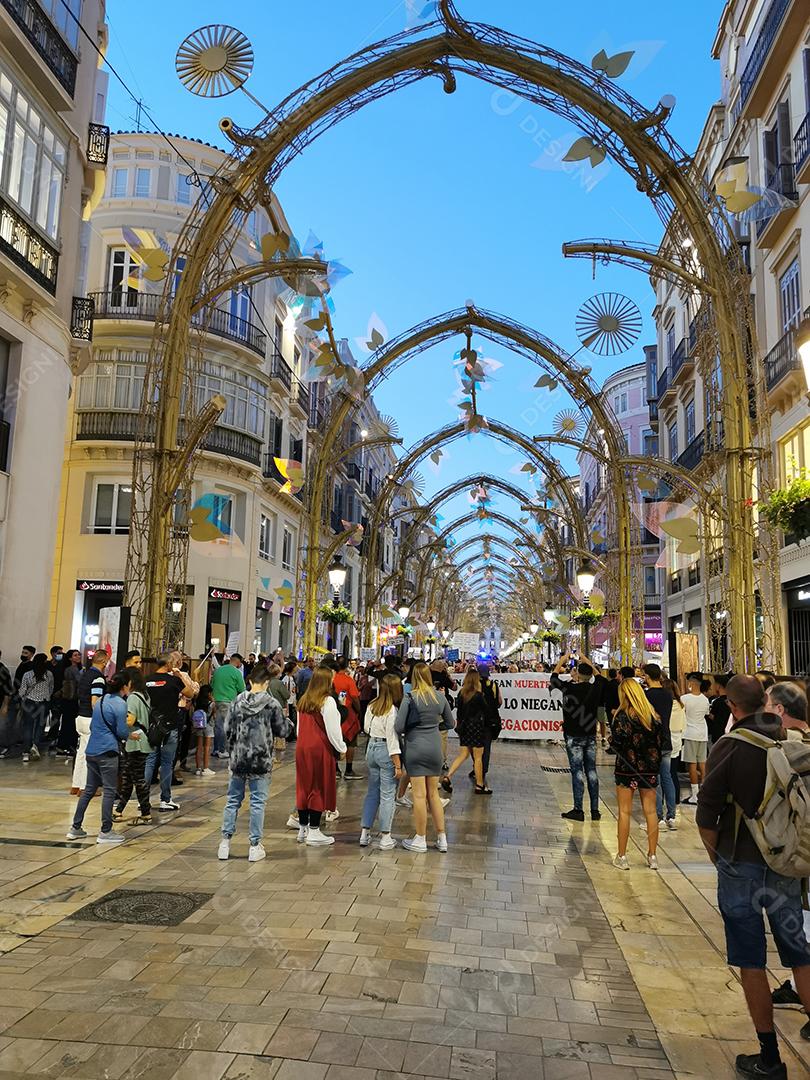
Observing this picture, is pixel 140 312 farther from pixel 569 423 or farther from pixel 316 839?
pixel 316 839

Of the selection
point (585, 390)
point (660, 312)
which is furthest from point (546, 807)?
point (660, 312)

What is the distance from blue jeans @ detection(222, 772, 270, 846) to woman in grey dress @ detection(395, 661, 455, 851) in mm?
1582

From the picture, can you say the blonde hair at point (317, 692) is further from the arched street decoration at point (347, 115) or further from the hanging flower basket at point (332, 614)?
the hanging flower basket at point (332, 614)

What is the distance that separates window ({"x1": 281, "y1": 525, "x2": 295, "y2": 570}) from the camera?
36375 millimetres

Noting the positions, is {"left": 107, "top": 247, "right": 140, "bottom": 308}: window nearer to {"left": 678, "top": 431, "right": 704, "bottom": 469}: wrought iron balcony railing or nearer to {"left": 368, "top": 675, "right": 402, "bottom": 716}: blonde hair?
{"left": 678, "top": 431, "right": 704, "bottom": 469}: wrought iron balcony railing

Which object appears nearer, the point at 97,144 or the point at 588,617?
the point at 97,144

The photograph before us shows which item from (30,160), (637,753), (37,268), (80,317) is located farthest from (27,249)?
(637,753)

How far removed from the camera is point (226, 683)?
556 inches

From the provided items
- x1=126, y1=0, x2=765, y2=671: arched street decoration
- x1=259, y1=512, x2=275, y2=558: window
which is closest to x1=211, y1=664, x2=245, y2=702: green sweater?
x1=126, y1=0, x2=765, y2=671: arched street decoration

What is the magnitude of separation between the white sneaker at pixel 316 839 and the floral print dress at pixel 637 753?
3.18 m

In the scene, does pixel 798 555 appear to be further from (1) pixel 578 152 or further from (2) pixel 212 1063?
(2) pixel 212 1063

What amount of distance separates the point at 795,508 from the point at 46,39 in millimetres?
16939

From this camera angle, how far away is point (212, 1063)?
4.05 meters

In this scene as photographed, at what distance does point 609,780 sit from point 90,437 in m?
20.3
